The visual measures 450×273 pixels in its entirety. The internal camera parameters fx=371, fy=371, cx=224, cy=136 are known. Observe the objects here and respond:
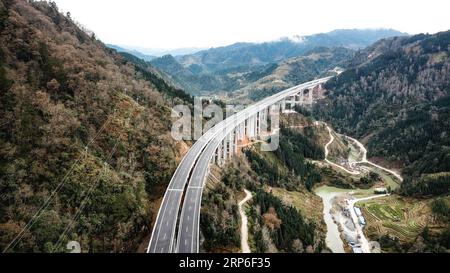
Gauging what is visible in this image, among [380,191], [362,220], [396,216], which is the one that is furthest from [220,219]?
[380,191]

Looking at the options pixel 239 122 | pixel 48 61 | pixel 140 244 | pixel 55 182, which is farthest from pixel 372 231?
pixel 48 61

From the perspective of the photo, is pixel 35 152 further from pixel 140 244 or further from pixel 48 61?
pixel 48 61

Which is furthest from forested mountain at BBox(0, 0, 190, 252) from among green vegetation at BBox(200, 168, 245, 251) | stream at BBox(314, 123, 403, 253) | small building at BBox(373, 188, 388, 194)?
small building at BBox(373, 188, 388, 194)

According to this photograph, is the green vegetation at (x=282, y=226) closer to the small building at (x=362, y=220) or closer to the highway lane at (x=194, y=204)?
the highway lane at (x=194, y=204)

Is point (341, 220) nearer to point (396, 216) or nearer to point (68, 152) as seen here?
point (396, 216)

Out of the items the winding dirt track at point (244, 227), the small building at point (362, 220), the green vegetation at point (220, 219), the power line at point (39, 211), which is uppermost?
the power line at point (39, 211)

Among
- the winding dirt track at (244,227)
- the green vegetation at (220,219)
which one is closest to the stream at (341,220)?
the winding dirt track at (244,227)

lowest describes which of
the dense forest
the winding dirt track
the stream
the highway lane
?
the stream

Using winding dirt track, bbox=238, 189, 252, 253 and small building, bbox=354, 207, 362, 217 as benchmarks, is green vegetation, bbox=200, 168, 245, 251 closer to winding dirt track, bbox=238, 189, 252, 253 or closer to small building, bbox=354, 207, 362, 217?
winding dirt track, bbox=238, 189, 252, 253

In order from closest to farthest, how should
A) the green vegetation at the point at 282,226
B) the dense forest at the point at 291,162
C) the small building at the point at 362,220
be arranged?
the green vegetation at the point at 282,226 < the small building at the point at 362,220 < the dense forest at the point at 291,162
